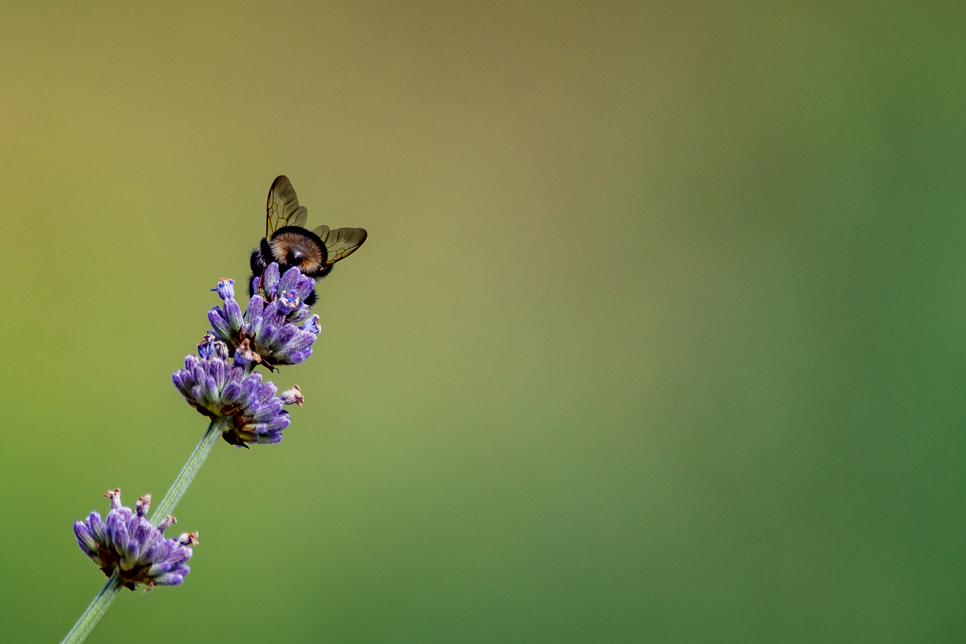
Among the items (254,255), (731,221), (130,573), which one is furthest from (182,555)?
(731,221)

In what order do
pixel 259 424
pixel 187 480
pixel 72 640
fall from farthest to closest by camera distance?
1. pixel 259 424
2. pixel 187 480
3. pixel 72 640

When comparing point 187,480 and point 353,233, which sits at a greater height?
point 353,233

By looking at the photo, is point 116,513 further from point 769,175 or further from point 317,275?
point 769,175

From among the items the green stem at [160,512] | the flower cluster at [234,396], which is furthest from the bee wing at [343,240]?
the green stem at [160,512]

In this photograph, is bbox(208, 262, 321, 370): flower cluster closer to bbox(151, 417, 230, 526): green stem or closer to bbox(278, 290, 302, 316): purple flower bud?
bbox(278, 290, 302, 316): purple flower bud

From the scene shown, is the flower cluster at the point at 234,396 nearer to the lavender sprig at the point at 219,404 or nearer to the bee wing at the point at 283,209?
the lavender sprig at the point at 219,404

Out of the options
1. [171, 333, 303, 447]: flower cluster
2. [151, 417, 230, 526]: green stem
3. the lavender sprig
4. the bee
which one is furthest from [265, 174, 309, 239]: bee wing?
[151, 417, 230, 526]: green stem
